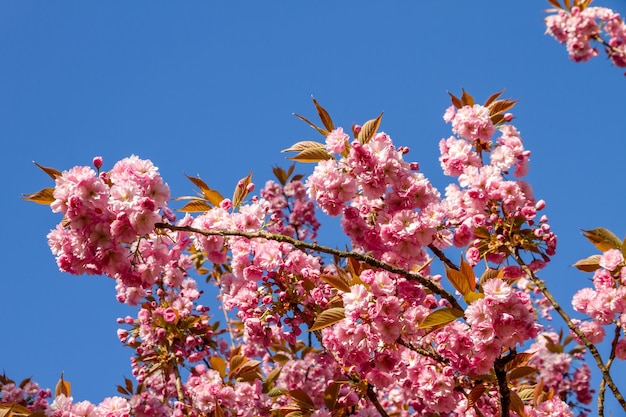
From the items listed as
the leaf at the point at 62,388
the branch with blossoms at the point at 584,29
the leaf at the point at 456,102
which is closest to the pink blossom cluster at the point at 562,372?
the branch with blossoms at the point at 584,29

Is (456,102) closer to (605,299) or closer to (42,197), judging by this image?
(605,299)

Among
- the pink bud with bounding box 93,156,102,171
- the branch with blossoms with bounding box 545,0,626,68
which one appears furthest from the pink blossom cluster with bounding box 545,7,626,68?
the pink bud with bounding box 93,156,102,171

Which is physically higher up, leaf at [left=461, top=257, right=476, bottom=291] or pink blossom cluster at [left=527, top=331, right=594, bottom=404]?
pink blossom cluster at [left=527, top=331, right=594, bottom=404]

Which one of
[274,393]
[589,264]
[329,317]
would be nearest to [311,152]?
[329,317]

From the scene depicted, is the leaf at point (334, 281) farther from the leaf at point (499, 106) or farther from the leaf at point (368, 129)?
the leaf at point (499, 106)

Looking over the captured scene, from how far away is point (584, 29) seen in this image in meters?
6.67

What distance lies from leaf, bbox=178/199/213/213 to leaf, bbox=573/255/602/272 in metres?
1.99

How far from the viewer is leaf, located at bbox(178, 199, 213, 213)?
326 cm

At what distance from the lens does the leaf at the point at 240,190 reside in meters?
3.34

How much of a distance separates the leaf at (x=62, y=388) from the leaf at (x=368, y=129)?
1859 millimetres

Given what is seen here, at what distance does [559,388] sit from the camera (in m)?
7.68

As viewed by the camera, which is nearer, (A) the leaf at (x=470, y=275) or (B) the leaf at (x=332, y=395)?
(A) the leaf at (x=470, y=275)

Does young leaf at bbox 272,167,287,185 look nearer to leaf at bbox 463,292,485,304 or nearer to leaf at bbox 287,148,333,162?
leaf at bbox 287,148,333,162

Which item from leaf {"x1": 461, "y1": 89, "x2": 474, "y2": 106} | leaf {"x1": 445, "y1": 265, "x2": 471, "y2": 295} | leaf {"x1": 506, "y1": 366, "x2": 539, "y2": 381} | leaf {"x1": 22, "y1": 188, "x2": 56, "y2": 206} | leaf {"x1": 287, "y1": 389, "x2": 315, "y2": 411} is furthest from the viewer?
leaf {"x1": 461, "y1": 89, "x2": 474, "y2": 106}
